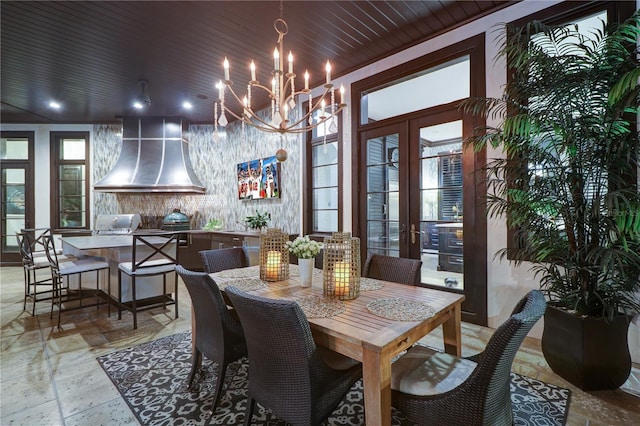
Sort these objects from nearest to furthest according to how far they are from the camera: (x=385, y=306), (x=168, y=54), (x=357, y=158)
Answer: (x=385, y=306) < (x=168, y=54) < (x=357, y=158)

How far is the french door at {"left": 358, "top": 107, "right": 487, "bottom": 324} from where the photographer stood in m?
3.10

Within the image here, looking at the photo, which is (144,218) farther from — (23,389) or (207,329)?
(207,329)

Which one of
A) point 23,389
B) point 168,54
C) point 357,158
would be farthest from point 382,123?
point 23,389

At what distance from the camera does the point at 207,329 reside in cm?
183

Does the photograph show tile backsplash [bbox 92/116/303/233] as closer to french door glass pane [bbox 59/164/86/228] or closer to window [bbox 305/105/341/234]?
french door glass pane [bbox 59/164/86/228]

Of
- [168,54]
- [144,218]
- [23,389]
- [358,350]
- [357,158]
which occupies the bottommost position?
[23,389]

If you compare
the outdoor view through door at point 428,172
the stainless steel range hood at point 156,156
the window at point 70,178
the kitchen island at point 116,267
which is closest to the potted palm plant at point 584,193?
the outdoor view through door at point 428,172

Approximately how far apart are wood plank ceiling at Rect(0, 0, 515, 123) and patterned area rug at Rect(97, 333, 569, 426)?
3.18 m

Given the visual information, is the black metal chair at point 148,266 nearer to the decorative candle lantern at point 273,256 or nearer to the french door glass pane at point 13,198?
the decorative candle lantern at point 273,256

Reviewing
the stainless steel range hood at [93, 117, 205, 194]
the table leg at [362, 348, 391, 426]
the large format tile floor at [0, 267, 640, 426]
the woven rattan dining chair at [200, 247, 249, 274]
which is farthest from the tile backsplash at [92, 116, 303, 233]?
the table leg at [362, 348, 391, 426]

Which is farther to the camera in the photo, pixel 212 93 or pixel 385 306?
pixel 212 93

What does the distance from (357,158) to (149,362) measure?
324 centimetres

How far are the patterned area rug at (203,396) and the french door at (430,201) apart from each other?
3.75 ft

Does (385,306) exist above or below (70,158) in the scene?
below
